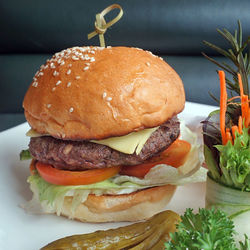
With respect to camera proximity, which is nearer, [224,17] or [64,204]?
[64,204]

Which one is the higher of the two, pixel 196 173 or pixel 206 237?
pixel 206 237

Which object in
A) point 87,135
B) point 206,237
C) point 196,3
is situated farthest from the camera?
point 196,3

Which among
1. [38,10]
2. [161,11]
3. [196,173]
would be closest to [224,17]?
[161,11]

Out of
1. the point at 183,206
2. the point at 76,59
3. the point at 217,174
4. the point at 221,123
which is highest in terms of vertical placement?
the point at 76,59

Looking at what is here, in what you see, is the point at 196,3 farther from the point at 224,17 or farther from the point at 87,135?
the point at 87,135

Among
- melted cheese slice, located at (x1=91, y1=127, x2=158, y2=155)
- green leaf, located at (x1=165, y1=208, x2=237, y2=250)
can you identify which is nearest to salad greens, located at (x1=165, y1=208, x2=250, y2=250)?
green leaf, located at (x1=165, y1=208, x2=237, y2=250)

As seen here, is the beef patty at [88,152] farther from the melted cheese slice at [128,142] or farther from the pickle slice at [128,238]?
the pickle slice at [128,238]

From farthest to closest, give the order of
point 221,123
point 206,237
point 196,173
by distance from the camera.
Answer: point 196,173 < point 221,123 < point 206,237
